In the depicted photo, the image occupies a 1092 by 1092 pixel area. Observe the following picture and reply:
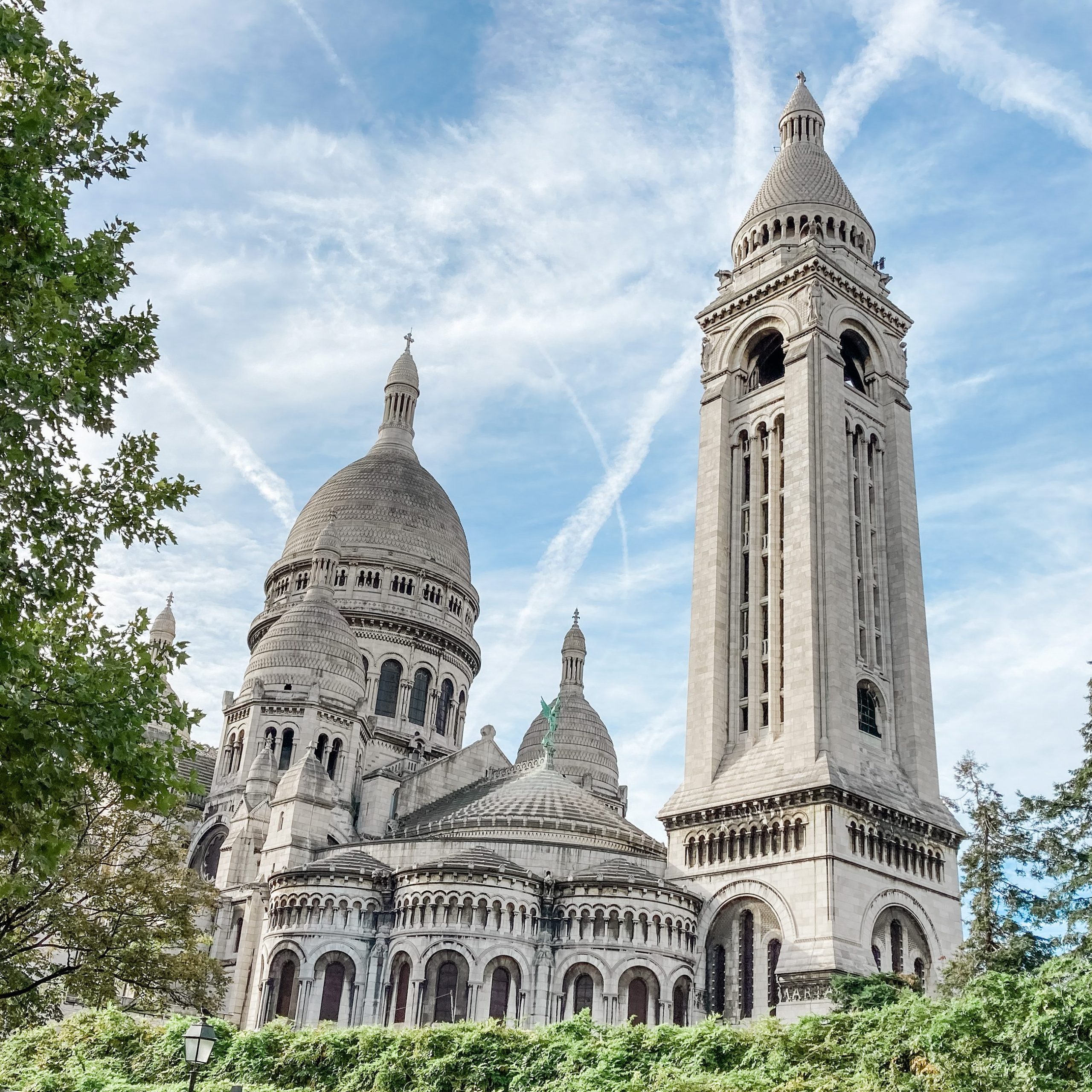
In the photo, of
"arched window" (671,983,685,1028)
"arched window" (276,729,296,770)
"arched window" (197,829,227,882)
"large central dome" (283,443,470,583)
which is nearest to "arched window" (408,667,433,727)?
"large central dome" (283,443,470,583)

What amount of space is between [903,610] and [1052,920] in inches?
810

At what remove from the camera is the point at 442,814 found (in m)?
55.9

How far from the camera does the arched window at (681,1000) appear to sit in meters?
40.8

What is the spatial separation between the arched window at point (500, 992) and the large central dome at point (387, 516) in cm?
3687

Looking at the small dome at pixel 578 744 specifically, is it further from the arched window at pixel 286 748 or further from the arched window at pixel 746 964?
the arched window at pixel 746 964

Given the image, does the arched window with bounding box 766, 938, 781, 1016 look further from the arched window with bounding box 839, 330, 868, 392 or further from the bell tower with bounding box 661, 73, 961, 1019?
the arched window with bounding box 839, 330, 868, 392

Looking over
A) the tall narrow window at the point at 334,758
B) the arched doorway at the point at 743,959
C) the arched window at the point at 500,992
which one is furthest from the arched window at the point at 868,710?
the tall narrow window at the point at 334,758

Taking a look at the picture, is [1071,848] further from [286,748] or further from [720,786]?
[286,748]

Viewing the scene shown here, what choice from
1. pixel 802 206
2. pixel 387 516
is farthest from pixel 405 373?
pixel 802 206

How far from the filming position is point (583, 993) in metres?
40.0

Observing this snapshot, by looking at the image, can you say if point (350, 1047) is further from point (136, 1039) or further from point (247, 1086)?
point (136, 1039)

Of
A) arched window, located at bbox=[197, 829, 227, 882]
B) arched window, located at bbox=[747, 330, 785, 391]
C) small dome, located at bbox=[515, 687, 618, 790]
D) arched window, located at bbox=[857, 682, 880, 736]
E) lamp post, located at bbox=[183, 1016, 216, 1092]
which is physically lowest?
lamp post, located at bbox=[183, 1016, 216, 1092]

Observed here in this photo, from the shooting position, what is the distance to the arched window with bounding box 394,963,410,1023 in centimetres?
3988

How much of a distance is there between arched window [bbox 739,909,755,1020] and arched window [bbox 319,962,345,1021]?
14.1 metres
